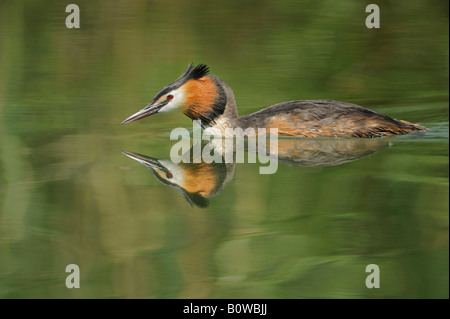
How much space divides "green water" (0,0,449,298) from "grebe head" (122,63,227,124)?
36 centimetres

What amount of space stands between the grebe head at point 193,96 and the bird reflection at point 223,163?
74cm

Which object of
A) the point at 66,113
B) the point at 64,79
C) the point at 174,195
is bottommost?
the point at 174,195

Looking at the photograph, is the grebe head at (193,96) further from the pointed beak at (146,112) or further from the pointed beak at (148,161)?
the pointed beak at (148,161)

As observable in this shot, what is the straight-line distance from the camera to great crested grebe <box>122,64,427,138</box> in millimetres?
8328

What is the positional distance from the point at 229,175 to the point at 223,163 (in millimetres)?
393

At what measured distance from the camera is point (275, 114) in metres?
8.47

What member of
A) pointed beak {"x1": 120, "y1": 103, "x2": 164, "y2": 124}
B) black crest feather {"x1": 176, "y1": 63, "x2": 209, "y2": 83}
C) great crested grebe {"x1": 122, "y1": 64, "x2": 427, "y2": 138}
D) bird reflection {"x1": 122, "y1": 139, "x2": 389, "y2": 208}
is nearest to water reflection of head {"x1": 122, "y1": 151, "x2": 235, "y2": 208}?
bird reflection {"x1": 122, "y1": 139, "x2": 389, "y2": 208}

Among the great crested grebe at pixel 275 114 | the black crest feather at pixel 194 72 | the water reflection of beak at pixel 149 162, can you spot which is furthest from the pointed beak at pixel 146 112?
the water reflection of beak at pixel 149 162

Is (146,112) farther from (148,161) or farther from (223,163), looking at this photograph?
(223,163)

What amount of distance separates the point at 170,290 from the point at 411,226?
190 cm

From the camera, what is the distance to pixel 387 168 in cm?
735

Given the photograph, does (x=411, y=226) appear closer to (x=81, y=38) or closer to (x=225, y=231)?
(x=225, y=231)

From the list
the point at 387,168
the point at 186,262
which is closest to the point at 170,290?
the point at 186,262

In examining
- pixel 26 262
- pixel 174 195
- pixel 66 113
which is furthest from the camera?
pixel 66 113
